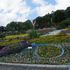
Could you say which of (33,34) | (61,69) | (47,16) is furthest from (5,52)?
(47,16)

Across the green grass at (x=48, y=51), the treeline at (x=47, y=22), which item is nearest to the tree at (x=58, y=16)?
the treeline at (x=47, y=22)

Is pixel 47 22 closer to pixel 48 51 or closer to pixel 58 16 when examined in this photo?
pixel 58 16

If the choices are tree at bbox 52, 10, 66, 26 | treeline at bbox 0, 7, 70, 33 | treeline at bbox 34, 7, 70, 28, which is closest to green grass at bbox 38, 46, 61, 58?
treeline at bbox 34, 7, 70, 28

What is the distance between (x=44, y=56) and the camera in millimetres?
12641

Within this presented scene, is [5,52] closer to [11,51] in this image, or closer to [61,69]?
[11,51]

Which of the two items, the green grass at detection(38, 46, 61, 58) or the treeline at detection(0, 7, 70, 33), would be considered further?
the treeline at detection(0, 7, 70, 33)

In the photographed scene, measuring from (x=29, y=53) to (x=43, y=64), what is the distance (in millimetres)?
2286

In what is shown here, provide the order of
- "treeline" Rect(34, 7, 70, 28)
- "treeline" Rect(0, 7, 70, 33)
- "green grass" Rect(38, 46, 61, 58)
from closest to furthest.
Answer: "green grass" Rect(38, 46, 61, 58)
"treeline" Rect(0, 7, 70, 33)
"treeline" Rect(34, 7, 70, 28)

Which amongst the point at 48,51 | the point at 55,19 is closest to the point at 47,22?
the point at 55,19

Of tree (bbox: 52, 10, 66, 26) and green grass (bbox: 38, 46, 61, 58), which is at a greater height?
tree (bbox: 52, 10, 66, 26)

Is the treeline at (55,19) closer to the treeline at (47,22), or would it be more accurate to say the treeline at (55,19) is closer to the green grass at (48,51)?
the treeline at (47,22)

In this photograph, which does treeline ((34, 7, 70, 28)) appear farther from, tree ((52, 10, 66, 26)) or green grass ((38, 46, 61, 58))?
green grass ((38, 46, 61, 58))

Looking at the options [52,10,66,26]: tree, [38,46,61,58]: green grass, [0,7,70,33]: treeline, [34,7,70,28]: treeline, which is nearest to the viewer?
[38,46,61,58]: green grass

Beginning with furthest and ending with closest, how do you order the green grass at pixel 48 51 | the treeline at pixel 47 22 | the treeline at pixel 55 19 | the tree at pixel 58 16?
the tree at pixel 58 16
the treeline at pixel 55 19
the treeline at pixel 47 22
the green grass at pixel 48 51
